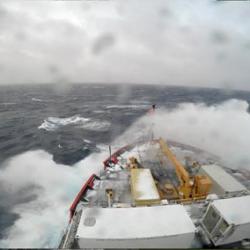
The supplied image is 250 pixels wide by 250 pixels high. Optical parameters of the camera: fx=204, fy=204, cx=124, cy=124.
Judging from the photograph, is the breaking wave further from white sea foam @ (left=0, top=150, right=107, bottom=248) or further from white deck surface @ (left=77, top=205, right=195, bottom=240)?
white deck surface @ (left=77, top=205, right=195, bottom=240)

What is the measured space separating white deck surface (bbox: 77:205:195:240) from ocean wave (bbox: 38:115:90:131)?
133 feet

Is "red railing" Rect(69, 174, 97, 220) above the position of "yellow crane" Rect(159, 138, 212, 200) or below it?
below

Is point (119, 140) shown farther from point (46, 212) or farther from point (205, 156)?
point (46, 212)

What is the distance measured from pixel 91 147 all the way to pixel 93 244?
88.2 ft

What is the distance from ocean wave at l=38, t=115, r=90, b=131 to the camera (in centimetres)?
5312

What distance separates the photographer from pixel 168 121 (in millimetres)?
56312

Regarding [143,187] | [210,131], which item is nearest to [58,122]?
[210,131]

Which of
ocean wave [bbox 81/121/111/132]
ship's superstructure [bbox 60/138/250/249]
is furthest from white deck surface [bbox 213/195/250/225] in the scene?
ocean wave [bbox 81/121/111/132]

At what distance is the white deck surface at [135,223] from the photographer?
1344cm

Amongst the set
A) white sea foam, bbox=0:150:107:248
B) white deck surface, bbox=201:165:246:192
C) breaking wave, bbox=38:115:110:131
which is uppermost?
Answer: white deck surface, bbox=201:165:246:192

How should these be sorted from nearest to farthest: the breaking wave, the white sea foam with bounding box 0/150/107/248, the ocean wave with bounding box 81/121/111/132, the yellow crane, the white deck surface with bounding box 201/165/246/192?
1. the white sea foam with bounding box 0/150/107/248
2. the yellow crane
3. the white deck surface with bounding box 201/165/246/192
4. the ocean wave with bounding box 81/121/111/132
5. the breaking wave

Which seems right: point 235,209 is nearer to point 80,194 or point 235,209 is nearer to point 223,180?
point 223,180

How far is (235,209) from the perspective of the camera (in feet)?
51.2

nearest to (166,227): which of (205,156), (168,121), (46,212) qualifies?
(46,212)
